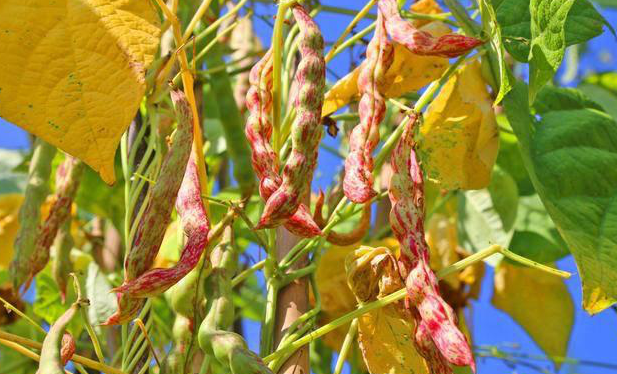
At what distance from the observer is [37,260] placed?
882 millimetres

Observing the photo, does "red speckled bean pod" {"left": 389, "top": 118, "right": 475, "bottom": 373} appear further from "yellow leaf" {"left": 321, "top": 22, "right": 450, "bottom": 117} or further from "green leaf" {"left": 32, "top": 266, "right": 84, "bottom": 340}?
"green leaf" {"left": 32, "top": 266, "right": 84, "bottom": 340}

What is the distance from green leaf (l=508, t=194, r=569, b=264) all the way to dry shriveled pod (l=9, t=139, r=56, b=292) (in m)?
0.57

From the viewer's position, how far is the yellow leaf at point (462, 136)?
795 mm

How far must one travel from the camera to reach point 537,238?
112cm

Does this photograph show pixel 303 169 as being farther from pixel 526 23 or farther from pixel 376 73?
pixel 526 23

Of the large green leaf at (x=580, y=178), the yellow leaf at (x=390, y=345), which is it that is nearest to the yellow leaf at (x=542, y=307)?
the large green leaf at (x=580, y=178)

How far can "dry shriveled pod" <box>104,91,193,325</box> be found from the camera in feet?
1.95

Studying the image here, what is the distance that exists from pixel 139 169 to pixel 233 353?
0.90ft

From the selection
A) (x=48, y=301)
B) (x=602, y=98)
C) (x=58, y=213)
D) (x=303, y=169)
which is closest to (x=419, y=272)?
(x=303, y=169)

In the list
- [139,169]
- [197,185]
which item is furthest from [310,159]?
[139,169]

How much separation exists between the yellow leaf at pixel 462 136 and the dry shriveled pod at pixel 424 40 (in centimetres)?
14

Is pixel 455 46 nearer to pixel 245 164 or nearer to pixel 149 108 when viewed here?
pixel 149 108

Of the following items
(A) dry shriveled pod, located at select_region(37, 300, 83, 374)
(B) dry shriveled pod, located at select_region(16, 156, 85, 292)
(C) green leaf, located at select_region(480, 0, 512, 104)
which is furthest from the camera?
(B) dry shriveled pod, located at select_region(16, 156, 85, 292)

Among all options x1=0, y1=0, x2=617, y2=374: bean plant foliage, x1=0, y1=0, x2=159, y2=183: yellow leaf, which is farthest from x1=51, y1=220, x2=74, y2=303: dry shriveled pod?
x1=0, y1=0, x2=159, y2=183: yellow leaf
